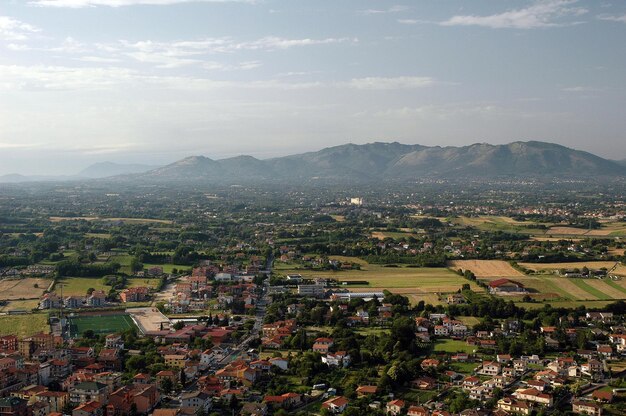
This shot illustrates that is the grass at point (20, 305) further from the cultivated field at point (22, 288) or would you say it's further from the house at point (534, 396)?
the house at point (534, 396)

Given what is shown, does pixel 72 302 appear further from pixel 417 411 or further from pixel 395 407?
pixel 417 411

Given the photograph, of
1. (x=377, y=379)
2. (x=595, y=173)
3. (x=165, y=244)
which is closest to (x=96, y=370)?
(x=377, y=379)

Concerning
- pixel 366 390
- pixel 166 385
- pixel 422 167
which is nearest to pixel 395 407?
pixel 366 390

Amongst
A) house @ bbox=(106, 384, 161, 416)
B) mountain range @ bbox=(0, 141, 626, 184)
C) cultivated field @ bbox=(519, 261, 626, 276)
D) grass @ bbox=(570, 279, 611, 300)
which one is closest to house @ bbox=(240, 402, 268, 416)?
house @ bbox=(106, 384, 161, 416)

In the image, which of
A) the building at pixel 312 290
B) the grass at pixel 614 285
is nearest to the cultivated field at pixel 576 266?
the grass at pixel 614 285

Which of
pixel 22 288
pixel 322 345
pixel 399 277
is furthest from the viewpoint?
pixel 399 277

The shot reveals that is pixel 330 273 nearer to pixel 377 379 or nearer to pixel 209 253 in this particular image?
pixel 209 253

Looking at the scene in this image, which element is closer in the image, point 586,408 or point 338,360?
point 586,408
